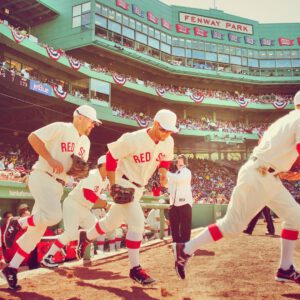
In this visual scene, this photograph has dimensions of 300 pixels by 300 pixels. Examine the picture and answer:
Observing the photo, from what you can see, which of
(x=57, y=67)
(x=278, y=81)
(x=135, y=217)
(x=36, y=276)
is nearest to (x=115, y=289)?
(x=135, y=217)

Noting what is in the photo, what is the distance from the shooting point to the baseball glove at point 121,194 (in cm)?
402

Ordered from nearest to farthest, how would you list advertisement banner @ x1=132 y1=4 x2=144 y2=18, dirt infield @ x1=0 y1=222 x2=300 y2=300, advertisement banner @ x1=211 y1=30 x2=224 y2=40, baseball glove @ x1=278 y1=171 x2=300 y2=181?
dirt infield @ x1=0 y1=222 x2=300 y2=300 < baseball glove @ x1=278 y1=171 x2=300 y2=181 < advertisement banner @ x1=132 y1=4 x2=144 y2=18 < advertisement banner @ x1=211 y1=30 x2=224 y2=40

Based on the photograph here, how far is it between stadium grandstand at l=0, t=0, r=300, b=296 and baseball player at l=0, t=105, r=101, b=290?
1666 cm

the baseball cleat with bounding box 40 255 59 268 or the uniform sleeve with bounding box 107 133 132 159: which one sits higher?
the uniform sleeve with bounding box 107 133 132 159

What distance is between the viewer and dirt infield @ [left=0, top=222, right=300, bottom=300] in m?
3.65

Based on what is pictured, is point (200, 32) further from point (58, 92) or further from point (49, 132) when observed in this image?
point (49, 132)

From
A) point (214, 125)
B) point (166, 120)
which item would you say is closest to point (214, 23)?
point (214, 125)

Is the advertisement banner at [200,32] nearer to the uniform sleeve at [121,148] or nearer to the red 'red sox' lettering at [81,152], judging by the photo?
the red 'red sox' lettering at [81,152]

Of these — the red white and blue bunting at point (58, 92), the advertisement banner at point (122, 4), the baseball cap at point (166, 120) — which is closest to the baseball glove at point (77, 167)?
the baseball cap at point (166, 120)

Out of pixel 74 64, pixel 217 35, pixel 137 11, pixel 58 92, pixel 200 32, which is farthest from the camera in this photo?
pixel 217 35

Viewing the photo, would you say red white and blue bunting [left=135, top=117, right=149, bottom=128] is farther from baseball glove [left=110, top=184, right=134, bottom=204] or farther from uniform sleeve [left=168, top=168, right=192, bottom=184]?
baseball glove [left=110, top=184, right=134, bottom=204]

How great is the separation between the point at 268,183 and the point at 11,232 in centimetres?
553

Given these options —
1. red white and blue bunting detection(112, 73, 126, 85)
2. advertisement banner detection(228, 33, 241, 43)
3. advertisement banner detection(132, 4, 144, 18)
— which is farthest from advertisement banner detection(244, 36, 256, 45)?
red white and blue bunting detection(112, 73, 126, 85)

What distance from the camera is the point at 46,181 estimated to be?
4.27m
